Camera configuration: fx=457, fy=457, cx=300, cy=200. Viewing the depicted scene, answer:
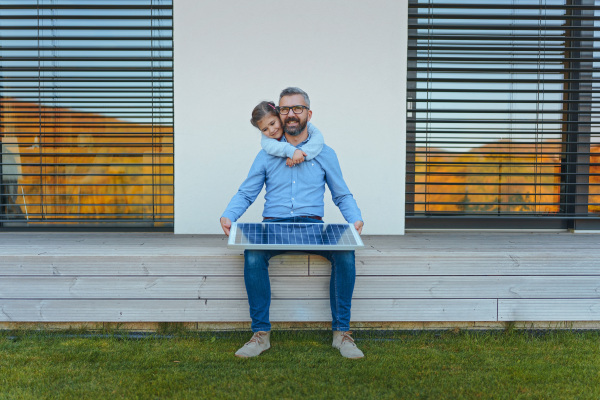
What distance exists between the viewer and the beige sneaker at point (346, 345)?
2.37m

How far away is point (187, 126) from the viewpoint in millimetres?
3648

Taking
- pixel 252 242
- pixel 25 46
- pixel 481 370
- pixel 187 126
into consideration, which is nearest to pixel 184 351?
pixel 252 242

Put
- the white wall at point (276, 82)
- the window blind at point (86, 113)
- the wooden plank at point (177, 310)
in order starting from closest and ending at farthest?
1. the wooden plank at point (177, 310)
2. the white wall at point (276, 82)
3. the window blind at point (86, 113)

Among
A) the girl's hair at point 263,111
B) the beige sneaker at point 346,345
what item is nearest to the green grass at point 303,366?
the beige sneaker at point 346,345

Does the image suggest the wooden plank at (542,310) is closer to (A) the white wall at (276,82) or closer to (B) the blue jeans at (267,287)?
(B) the blue jeans at (267,287)

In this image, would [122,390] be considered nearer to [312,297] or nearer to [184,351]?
[184,351]

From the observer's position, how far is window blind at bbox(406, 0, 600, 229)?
12.5ft

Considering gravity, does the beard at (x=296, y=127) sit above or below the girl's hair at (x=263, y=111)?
below

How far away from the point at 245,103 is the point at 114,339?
1985 mm

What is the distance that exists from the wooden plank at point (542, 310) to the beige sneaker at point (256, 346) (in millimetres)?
1389

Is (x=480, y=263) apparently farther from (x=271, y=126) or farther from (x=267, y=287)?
(x=271, y=126)

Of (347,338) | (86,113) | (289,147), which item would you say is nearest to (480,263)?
(347,338)

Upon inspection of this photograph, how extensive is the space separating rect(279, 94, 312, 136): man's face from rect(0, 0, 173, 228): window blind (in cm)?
143

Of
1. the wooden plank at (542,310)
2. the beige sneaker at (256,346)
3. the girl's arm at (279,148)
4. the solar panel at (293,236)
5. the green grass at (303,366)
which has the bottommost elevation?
the green grass at (303,366)
